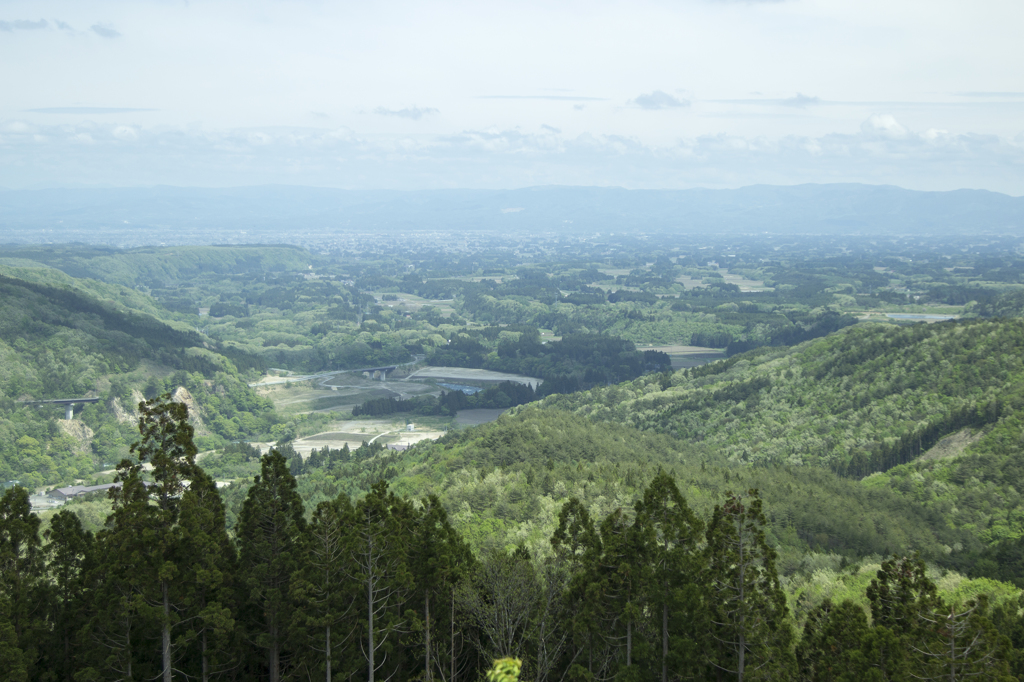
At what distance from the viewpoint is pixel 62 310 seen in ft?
535

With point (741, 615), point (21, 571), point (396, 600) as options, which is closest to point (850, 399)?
point (741, 615)

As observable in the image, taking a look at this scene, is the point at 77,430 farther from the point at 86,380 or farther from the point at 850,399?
the point at 850,399

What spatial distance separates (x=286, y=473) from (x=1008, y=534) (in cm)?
6095

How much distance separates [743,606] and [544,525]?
3097cm

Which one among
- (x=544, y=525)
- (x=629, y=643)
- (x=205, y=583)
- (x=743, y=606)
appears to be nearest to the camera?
(x=743, y=606)

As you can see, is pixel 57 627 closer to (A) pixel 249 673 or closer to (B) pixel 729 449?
(A) pixel 249 673

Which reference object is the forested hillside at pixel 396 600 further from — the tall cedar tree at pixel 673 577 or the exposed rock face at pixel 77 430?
the exposed rock face at pixel 77 430

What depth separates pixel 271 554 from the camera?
3550 cm

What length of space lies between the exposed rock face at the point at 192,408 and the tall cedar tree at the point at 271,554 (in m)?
106

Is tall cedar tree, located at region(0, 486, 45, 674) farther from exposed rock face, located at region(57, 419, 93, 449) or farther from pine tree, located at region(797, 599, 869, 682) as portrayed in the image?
exposed rock face, located at region(57, 419, 93, 449)

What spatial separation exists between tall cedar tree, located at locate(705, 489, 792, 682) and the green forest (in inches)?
3.8

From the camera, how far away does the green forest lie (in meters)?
31.4

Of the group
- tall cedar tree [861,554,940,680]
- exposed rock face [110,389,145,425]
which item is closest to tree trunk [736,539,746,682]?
tall cedar tree [861,554,940,680]

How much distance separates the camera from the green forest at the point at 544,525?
31.4 metres
